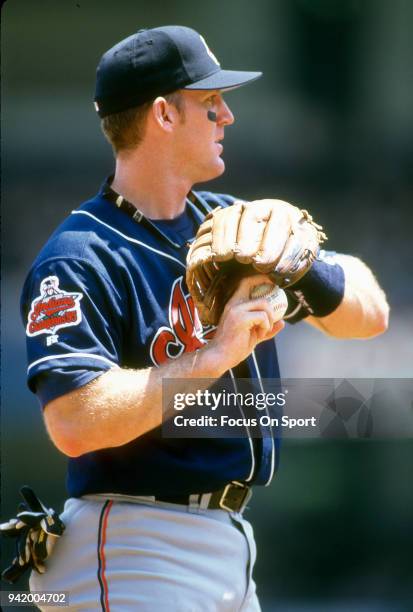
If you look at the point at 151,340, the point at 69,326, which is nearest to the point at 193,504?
the point at 151,340

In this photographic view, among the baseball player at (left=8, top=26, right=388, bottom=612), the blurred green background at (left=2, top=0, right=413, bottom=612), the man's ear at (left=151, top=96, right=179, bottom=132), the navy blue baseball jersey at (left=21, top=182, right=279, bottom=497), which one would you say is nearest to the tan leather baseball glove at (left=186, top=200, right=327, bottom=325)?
the baseball player at (left=8, top=26, right=388, bottom=612)

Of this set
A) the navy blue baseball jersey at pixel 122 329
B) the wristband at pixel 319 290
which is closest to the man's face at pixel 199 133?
Result: the navy blue baseball jersey at pixel 122 329

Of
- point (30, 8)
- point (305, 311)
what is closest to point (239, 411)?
point (305, 311)

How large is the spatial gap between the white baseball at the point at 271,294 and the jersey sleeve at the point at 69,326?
22 centimetres

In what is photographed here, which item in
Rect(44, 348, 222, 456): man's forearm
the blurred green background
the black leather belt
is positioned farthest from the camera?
the blurred green background

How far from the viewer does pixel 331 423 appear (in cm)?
249

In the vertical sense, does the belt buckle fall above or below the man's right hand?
below

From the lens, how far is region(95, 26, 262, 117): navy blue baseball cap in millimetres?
1806

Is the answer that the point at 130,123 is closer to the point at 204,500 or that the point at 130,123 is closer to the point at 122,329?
the point at 122,329

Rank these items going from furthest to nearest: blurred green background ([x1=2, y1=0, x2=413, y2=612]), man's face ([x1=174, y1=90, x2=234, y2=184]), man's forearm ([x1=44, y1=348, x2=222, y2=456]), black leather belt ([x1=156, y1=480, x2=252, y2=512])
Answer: blurred green background ([x1=2, y1=0, x2=413, y2=612]) → man's face ([x1=174, y1=90, x2=234, y2=184]) → black leather belt ([x1=156, y1=480, x2=252, y2=512]) → man's forearm ([x1=44, y1=348, x2=222, y2=456])

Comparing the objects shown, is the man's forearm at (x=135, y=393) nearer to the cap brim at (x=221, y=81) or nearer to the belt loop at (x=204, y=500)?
the belt loop at (x=204, y=500)

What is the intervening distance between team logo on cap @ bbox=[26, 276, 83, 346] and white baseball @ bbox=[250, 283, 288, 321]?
0.88 ft

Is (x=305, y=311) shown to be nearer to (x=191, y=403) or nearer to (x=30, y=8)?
(x=191, y=403)

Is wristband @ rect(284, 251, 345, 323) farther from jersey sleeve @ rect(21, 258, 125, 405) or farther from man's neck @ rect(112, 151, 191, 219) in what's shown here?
jersey sleeve @ rect(21, 258, 125, 405)
